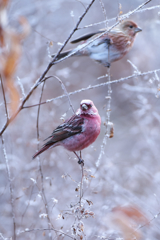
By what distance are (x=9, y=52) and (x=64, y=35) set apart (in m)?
5.80

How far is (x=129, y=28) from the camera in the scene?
422 centimetres

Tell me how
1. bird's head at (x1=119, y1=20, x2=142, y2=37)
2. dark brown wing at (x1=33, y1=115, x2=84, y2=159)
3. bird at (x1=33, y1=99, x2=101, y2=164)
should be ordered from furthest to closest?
bird's head at (x1=119, y1=20, x2=142, y2=37) < dark brown wing at (x1=33, y1=115, x2=84, y2=159) < bird at (x1=33, y1=99, x2=101, y2=164)

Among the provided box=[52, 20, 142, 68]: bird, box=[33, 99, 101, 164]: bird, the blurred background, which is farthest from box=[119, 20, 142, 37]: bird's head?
box=[33, 99, 101, 164]: bird

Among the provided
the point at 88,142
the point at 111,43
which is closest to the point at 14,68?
the point at 88,142

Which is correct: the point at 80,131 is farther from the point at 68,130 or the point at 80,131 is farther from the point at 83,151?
the point at 83,151

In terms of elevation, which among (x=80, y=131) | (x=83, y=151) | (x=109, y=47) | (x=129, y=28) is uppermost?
(x=129, y=28)

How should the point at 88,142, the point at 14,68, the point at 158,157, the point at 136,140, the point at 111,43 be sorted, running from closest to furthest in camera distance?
the point at 14,68 → the point at 88,142 → the point at 111,43 → the point at 158,157 → the point at 136,140

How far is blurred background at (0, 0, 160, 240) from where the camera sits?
3907mm

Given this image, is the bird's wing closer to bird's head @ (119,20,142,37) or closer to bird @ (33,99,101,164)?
bird @ (33,99,101,164)

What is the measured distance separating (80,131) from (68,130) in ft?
0.55

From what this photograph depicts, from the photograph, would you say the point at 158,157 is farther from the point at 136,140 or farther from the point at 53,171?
the point at 53,171

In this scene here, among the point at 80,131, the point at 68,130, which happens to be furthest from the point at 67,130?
the point at 80,131

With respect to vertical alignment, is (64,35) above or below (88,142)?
above

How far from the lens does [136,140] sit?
734cm
